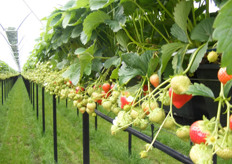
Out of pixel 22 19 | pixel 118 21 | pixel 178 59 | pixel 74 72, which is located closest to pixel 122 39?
pixel 118 21

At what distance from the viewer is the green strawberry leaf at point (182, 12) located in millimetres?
391

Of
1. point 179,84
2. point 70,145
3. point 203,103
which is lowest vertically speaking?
point 70,145

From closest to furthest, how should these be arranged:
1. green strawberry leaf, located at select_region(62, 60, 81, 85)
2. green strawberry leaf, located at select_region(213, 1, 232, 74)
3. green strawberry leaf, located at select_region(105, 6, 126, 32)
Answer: green strawberry leaf, located at select_region(213, 1, 232, 74) → green strawberry leaf, located at select_region(105, 6, 126, 32) → green strawberry leaf, located at select_region(62, 60, 81, 85)

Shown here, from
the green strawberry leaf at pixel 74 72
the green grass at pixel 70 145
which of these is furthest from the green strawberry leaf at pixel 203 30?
the green grass at pixel 70 145

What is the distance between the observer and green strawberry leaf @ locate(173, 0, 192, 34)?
1.28 ft

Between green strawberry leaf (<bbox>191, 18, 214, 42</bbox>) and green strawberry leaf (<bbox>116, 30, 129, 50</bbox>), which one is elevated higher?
green strawberry leaf (<bbox>191, 18, 214, 42</bbox>)

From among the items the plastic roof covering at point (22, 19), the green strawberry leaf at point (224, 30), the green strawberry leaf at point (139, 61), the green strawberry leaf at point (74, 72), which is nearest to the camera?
the green strawberry leaf at point (224, 30)

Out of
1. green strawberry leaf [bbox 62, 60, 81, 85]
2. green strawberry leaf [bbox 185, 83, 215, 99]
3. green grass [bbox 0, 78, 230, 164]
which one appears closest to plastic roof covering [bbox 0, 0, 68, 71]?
green grass [bbox 0, 78, 230, 164]

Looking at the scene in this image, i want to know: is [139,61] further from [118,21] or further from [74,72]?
[74,72]

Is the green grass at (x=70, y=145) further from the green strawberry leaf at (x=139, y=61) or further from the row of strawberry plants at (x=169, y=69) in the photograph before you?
the green strawberry leaf at (x=139, y=61)

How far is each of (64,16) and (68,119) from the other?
14.8 ft

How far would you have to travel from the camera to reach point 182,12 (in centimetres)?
40

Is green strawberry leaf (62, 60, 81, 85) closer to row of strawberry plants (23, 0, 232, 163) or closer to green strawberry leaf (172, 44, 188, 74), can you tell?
row of strawberry plants (23, 0, 232, 163)

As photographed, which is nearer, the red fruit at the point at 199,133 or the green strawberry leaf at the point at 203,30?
the red fruit at the point at 199,133
